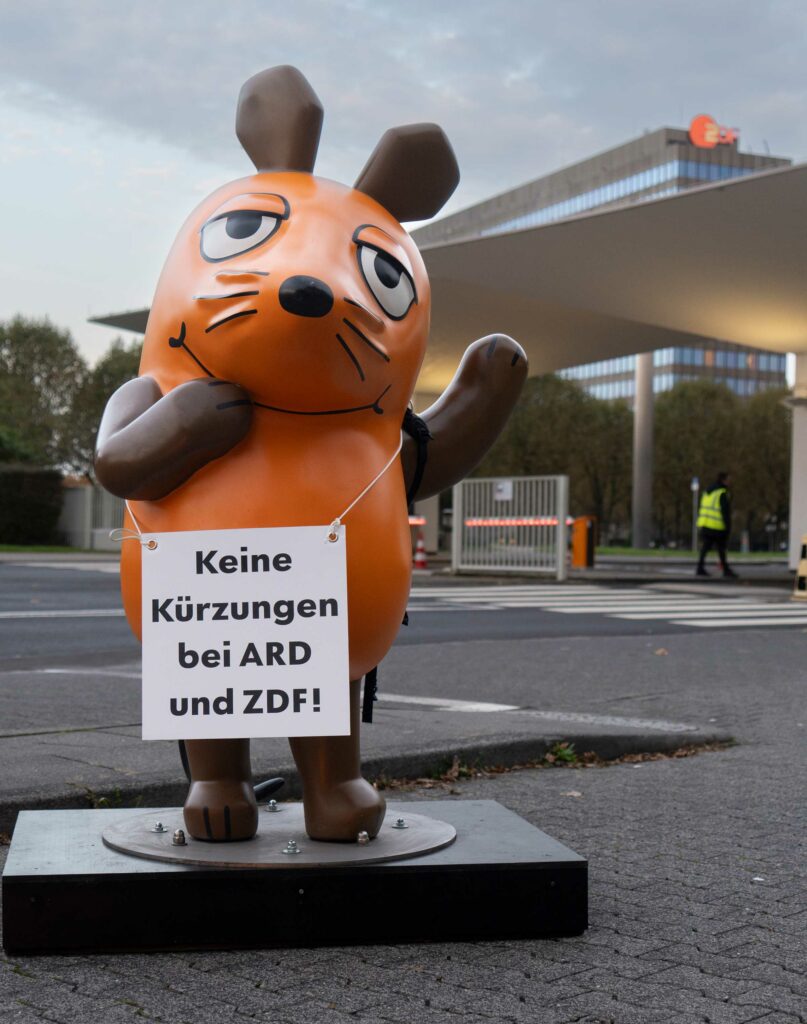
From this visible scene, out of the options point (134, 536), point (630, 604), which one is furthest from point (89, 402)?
point (134, 536)

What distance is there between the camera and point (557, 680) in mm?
8883

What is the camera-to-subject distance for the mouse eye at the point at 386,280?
3432mm

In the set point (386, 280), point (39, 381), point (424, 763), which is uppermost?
point (39, 381)

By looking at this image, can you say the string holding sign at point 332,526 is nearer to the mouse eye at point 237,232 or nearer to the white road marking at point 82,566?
the mouse eye at point 237,232

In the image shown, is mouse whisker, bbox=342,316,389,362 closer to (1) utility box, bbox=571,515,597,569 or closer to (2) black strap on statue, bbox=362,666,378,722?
(2) black strap on statue, bbox=362,666,378,722

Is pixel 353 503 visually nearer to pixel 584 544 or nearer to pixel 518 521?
pixel 518 521

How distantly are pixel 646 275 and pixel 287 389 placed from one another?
1809 cm

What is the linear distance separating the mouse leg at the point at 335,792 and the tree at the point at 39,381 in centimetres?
4792

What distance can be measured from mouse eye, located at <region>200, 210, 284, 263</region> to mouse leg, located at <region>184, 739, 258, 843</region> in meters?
1.28

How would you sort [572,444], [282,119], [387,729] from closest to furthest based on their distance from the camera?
[282,119] < [387,729] < [572,444]

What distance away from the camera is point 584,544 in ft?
85.6

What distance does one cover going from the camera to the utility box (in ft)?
85.3

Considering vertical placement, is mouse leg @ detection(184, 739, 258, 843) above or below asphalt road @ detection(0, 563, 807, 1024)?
above

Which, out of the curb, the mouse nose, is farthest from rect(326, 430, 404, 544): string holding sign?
the curb
